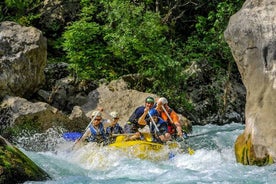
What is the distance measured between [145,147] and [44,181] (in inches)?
120

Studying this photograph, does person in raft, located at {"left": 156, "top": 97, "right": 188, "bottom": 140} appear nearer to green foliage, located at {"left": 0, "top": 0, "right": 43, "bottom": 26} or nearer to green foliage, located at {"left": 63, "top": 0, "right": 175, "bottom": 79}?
green foliage, located at {"left": 63, "top": 0, "right": 175, "bottom": 79}

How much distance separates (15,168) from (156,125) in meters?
4.73

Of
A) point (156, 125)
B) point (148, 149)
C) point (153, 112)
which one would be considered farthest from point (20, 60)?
point (148, 149)

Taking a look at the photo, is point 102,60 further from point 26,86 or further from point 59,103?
point 26,86

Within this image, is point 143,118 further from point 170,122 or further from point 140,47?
point 140,47

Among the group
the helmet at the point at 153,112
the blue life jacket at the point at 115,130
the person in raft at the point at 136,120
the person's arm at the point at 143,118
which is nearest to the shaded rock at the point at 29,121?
the blue life jacket at the point at 115,130

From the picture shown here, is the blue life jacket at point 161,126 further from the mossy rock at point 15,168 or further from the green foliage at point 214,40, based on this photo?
the green foliage at point 214,40

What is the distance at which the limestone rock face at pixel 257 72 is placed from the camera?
26.2 feet

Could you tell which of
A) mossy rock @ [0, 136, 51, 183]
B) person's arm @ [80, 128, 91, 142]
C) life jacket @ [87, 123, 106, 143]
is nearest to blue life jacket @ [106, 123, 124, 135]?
life jacket @ [87, 123, 106, 143]

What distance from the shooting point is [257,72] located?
27.8 feet

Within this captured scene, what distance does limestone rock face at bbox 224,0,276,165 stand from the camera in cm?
800

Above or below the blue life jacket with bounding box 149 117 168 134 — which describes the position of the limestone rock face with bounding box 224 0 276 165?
above

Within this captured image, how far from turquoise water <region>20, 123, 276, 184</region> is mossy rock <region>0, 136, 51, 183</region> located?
216 mm

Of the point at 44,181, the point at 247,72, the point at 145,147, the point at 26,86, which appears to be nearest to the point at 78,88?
the point at 26,86
